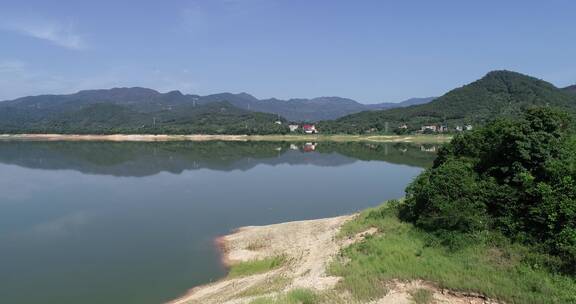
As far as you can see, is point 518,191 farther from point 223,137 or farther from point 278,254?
point 223,137

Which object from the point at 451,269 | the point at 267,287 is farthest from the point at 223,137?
the point at 451,269

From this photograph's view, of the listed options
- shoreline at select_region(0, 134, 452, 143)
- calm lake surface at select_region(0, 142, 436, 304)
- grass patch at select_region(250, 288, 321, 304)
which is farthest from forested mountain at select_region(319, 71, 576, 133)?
grass patch at select_region(250, 288, 321, 304)

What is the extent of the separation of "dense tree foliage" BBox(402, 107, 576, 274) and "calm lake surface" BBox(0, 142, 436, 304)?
702 centimetres

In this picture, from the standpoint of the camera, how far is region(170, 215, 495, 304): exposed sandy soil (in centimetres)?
869

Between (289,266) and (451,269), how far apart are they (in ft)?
17.1

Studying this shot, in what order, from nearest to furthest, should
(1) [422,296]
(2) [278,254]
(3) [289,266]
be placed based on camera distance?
1. (1) [422,296]
2. (3) [289,266]
3. (2) [278,254]

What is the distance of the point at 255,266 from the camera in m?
14.7

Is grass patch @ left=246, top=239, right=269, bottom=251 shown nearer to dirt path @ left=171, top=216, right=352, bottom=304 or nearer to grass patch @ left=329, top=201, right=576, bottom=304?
dirt path @ left=171, top=216, right=352, bottom=304

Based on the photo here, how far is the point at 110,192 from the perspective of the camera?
32.4 metres

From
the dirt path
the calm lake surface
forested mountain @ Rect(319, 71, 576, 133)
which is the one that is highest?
forested mountain @ Rect(319, 71, 576, 133)

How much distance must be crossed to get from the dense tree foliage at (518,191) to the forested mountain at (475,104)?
319 ft

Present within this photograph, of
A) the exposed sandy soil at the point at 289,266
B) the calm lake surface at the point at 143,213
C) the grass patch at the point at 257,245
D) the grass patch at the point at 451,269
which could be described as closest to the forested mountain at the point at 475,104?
the calm lake surface at the point at 143,213

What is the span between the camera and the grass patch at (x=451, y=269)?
8016 millimetres

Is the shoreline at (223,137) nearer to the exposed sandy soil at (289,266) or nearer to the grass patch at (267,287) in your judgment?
the exposed sandy soil at (289,266)
